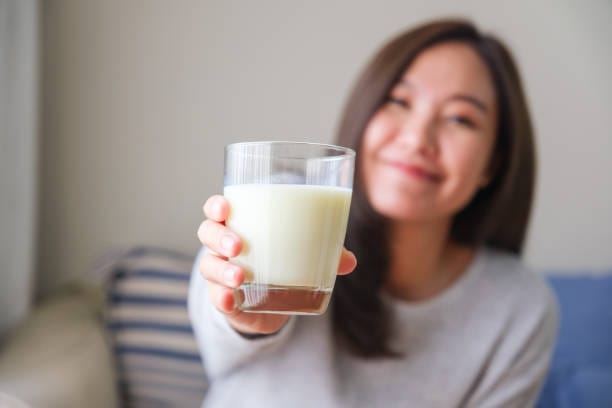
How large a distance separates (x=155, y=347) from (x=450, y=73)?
44.9 inches

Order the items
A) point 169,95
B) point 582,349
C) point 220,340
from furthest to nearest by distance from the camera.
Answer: point 169,95
point 582,349
point 220,340

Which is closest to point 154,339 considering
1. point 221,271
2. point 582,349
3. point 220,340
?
point 220,340

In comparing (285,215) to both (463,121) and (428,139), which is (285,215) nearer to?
(428,139)

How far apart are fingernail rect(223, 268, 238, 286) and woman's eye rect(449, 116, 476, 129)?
0.87 meters

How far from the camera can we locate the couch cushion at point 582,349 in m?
1.73

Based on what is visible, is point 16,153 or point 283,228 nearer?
point 283,228

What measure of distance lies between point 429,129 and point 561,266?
1410 millimetres

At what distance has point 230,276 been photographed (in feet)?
2.45

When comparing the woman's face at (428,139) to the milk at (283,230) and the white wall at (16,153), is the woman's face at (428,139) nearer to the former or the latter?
the milk at (283,230)

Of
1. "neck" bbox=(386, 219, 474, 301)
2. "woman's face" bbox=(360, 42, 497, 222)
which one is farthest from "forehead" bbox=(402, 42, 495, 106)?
"neck" bbox=(386, 219, 474, 301)

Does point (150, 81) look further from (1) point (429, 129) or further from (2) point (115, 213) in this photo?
Result: (1) point (429, 129)

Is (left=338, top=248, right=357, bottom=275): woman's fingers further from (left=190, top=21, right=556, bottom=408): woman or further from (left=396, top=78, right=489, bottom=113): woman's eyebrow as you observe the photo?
(left=396, top=78, right=489, bottom=113): woman's eyebrow

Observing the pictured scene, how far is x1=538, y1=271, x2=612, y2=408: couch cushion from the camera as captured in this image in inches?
68.2

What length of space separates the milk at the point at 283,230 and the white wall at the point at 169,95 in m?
1.45
